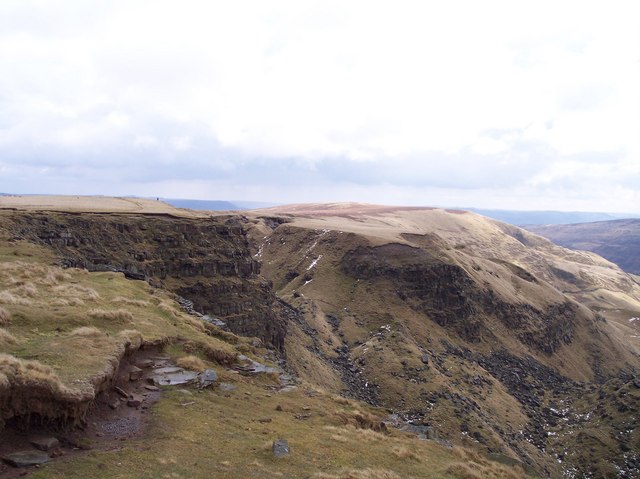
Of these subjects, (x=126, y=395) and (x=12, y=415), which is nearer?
(x=12, y=415)

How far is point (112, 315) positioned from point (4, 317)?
5.41m

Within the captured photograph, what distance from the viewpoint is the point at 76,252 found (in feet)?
157

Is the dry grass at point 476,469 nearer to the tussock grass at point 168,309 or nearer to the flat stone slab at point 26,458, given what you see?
the flat stone slab at point 26,458

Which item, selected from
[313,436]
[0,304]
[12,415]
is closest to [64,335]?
[0,304]

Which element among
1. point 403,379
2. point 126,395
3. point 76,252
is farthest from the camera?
point 403,379

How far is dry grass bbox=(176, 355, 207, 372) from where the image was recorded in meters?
26.0

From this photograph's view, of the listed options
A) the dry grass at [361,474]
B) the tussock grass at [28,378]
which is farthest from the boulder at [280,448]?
the tussock grass at [28,378]

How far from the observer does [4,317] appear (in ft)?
74.9

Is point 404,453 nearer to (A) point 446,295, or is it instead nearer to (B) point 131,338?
(B) point 131,338

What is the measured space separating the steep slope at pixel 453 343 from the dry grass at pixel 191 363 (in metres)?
31.7

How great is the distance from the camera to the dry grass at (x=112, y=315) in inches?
1044

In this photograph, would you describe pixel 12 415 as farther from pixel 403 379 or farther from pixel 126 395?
pixel 403 379

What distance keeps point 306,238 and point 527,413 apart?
62960 millimetres

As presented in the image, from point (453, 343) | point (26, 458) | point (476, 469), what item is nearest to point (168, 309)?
point (26, 458)
